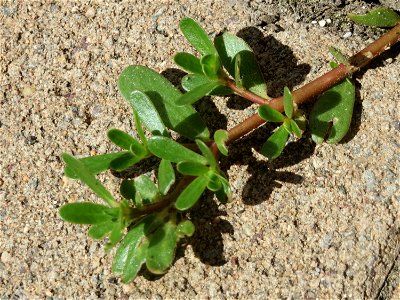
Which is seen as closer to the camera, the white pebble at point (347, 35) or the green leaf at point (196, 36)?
A: the green leaf at point (196, 36)

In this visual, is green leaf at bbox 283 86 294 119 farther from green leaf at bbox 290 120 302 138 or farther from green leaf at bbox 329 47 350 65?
green leaf at bbox 329 47 350 65

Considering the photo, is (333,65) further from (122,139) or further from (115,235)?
(115,235)

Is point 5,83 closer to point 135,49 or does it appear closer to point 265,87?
point 135,49

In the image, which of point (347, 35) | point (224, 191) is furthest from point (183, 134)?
point (347, 35)

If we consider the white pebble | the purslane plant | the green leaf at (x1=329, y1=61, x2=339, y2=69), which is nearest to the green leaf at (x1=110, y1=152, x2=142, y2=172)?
the purslane plant

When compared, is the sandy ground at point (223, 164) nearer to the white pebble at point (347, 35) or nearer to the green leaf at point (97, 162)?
the white pebble at point (347, 35)

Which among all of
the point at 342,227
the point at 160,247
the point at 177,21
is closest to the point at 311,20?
the point at 177,21

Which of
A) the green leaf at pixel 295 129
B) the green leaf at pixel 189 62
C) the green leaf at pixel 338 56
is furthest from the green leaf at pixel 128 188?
the green leaf at pixel 338 56
